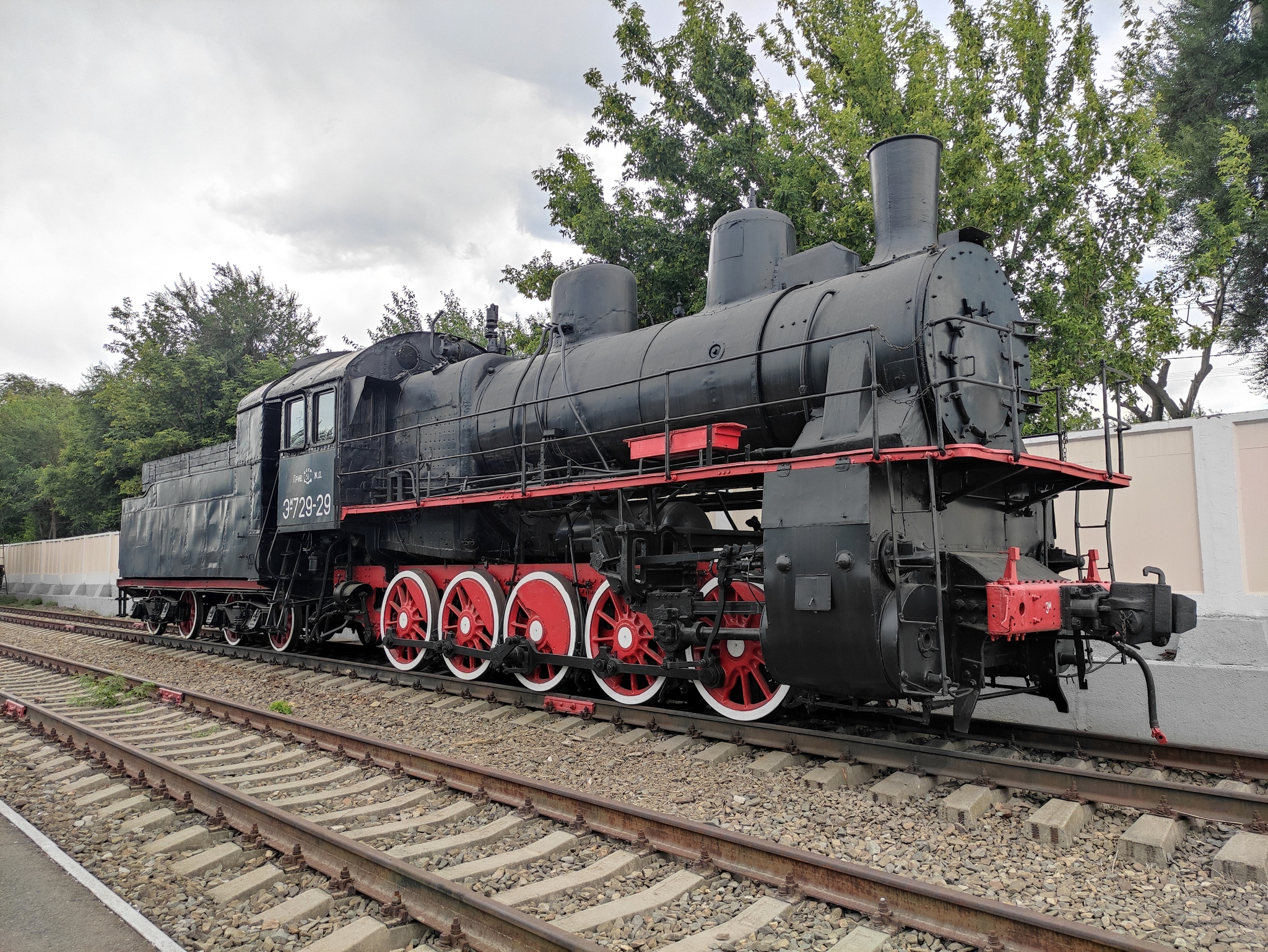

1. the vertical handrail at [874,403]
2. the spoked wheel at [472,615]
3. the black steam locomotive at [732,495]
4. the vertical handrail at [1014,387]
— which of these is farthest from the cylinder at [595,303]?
the vertical handrail at [1014,387]

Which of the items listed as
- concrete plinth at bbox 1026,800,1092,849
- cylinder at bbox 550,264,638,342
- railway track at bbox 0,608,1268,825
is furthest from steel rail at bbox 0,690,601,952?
cylinder at bbox 550,264,638,342

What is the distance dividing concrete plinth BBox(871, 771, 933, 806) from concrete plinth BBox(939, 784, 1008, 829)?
9.1 inches

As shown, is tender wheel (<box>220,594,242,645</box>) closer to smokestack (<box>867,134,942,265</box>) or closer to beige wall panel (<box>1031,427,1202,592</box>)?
smokestack (<box>867,134,942,265</box>)

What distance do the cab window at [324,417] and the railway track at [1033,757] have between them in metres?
4.88

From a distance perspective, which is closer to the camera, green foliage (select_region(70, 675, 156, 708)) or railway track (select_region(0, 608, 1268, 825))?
railway track (select_region(0, 608, 1268, 825))

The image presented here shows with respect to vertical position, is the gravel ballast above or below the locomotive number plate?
below

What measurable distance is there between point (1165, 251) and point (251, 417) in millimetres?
21214

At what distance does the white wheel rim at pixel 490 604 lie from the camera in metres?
8.21

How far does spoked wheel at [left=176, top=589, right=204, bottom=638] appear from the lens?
44.7 feet

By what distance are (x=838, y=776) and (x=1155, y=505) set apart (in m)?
4.96

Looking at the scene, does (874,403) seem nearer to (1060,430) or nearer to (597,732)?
(1060,430)

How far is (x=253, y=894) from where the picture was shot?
12.2 ft

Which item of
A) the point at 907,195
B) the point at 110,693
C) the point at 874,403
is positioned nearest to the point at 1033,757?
the point at 874,403

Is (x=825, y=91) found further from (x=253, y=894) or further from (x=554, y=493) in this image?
(x=253, y=894)
